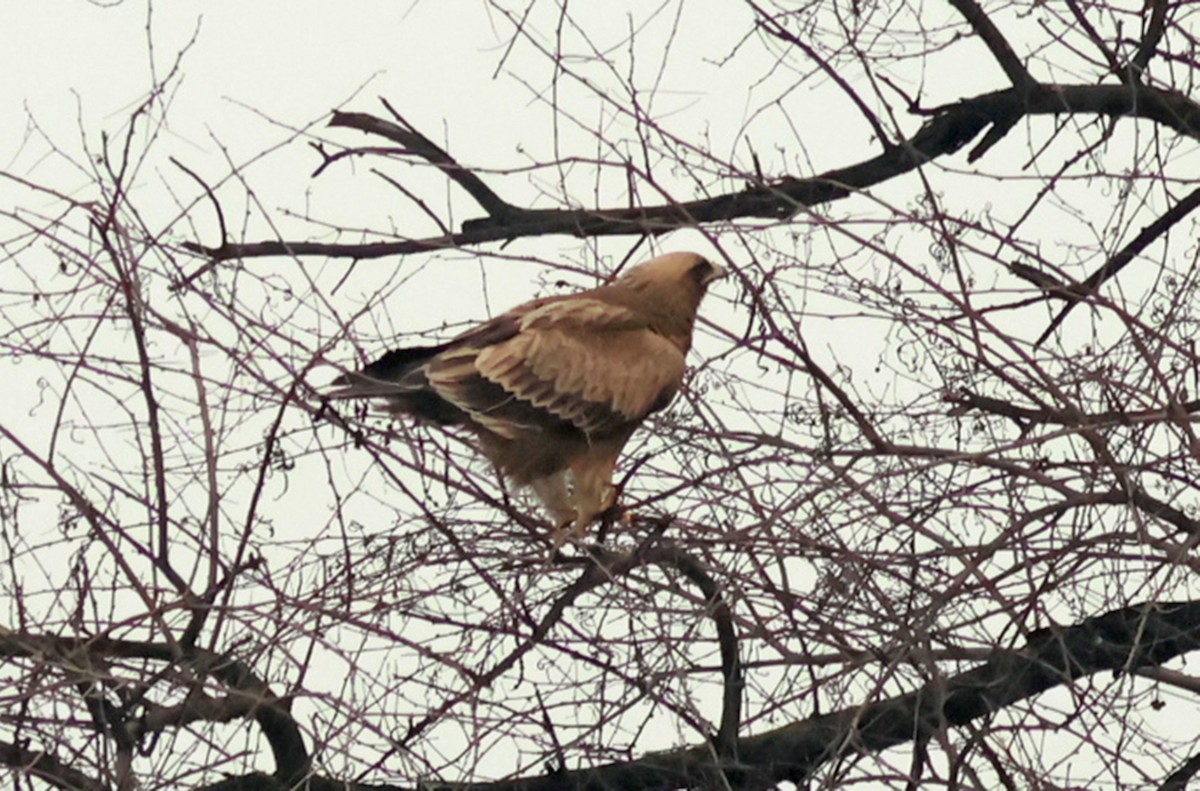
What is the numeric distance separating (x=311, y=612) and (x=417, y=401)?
109cm

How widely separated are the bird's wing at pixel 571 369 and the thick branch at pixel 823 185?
1.03 feet

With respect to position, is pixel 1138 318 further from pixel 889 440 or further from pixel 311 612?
pixel 311 612

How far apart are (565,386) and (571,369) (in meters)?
0.06

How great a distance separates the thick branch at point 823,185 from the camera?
622 centimetres

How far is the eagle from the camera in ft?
21.6

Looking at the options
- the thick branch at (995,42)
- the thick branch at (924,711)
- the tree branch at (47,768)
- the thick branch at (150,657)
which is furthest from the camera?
the thick branch at (995,42)

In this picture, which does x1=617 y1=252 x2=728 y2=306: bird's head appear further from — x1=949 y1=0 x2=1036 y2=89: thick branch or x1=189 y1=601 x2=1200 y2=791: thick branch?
x1=189 y1=601 x2=1200 y2=791: thick branch

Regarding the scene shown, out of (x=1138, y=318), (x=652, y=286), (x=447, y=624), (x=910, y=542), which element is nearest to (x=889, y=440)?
(x=910, y=542)

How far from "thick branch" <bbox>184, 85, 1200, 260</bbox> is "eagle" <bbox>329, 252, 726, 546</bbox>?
31 centimetres

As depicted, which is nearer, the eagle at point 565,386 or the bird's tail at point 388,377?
the bird's tail at point 388,377

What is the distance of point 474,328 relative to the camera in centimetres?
664

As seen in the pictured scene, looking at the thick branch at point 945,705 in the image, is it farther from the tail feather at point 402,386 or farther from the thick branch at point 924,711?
the tail feather at point 402,386

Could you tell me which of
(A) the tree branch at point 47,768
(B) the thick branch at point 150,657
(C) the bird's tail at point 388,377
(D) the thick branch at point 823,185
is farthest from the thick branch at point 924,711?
(D) the thick branch at point 823,185

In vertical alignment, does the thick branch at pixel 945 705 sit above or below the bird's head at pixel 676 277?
below
